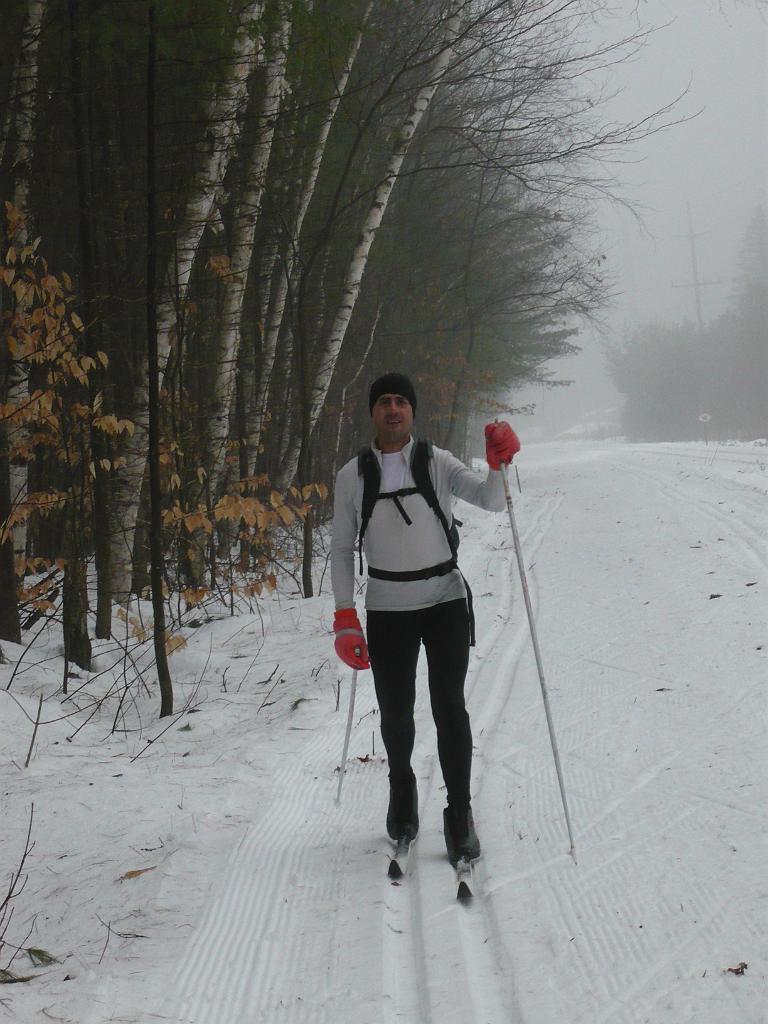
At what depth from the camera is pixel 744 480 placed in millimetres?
16219

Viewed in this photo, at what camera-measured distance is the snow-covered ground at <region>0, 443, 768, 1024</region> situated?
9.41ft

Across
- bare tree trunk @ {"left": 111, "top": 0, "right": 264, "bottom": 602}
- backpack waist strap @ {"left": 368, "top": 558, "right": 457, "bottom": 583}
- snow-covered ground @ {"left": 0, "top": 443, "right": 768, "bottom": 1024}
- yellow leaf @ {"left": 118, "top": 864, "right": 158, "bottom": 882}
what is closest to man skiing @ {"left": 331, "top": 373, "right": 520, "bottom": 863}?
backpack waist strap @ {"left": 368, "top": 558, "right": 457, "bottom": 583}

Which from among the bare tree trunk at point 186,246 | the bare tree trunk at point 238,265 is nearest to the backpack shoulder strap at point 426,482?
the bare tree trunk at point 186,246

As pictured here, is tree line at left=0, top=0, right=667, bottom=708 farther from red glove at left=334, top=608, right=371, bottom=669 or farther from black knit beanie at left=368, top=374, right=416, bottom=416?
red glove at left=334, top=608, right=371, bottom=669

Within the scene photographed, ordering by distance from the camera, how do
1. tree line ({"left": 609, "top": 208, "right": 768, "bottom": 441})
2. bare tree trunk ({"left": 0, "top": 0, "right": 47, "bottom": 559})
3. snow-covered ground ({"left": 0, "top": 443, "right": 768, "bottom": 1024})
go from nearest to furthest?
snow-covered ground ({"left": 0, "top": 443, "right": 768, "bottom": 1024}) → bare tree trunk ({"left": 0, "top": 0, "right": 47, "bottom": 559}) → tree line ({"left": 609, "top": 208, "right": 768, "bottom": 441})

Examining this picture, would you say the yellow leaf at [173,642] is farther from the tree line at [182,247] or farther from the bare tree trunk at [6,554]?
the bare tree trunk at [6,554]

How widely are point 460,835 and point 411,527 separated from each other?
4.55ft

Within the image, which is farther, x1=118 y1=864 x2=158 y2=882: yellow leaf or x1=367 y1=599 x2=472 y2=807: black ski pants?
x1=367 y1=599 x2=472 y2=807: black ski pants

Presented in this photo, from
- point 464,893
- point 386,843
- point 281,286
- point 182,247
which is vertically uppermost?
point 281,286

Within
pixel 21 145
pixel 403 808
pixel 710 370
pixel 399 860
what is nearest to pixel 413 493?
pixel 403 808

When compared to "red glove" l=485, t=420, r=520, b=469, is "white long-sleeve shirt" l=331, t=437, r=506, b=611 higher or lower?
lower

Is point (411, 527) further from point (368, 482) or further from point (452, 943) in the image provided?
point (452, 943)

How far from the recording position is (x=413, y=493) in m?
3.91

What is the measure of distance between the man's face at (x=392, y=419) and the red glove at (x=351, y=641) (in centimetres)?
81
